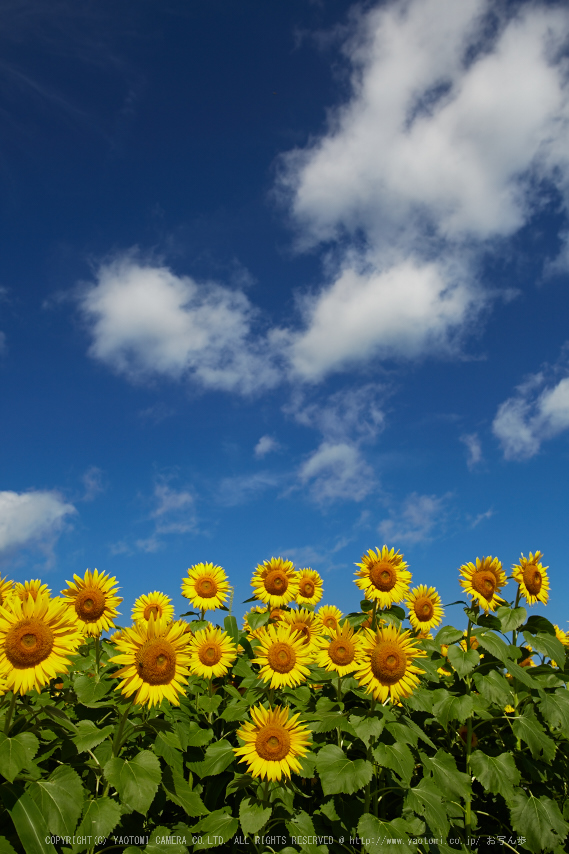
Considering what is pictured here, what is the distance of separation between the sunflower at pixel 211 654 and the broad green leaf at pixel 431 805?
2896mm

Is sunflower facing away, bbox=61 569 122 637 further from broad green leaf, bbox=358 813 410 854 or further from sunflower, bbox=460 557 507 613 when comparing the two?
sunflower, bbox=460 557 507 613

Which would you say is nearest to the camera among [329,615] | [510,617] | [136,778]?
[136,778]

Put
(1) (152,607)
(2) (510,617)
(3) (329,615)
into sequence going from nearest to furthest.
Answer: (2) (510,617) → (1) (152,607) → (3) (329,615)

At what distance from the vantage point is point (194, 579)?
9.82 m

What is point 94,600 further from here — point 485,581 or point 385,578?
point 485,581

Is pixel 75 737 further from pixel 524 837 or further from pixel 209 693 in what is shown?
pixel 524 837

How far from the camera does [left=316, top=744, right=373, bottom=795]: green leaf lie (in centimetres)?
528

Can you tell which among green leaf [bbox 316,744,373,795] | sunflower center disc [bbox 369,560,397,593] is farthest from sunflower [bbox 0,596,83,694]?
sunflower center disc [bbox 369,560,397,593]

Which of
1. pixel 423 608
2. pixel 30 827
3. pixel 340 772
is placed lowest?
pixel 30 827

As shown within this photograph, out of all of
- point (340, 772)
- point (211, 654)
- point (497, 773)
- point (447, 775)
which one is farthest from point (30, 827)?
point (497, 773)

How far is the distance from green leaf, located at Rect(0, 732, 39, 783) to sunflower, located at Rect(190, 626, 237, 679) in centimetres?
333

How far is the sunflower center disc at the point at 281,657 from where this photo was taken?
6.52 m

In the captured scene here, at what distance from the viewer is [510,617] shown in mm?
7320

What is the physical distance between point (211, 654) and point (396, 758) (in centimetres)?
309
